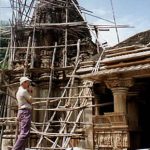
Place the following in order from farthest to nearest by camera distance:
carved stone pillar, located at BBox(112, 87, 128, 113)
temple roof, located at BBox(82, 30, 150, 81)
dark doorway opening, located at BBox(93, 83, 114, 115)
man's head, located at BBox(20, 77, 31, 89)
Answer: dark doorway opening, located at BBox(93, 83, 114, 115) → carved stone pillar, located at BBox(112, 87, 128, 113) → temple roof, located at BBox(82, 30, 150, 81) → man's head, located at BBox(20, 77, 31, 89)

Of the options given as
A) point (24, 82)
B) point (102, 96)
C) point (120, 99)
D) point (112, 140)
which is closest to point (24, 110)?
point (24, 82)

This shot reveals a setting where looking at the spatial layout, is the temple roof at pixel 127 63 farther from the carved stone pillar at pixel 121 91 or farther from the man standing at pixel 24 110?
the man standing at pixel 24 110

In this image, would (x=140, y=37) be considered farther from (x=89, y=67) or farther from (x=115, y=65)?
(x=115, y=65)

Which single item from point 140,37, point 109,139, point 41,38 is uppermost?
point 41,38

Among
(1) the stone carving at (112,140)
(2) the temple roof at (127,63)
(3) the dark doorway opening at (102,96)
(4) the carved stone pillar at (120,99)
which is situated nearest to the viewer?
(2) the temple roof at (127,63)

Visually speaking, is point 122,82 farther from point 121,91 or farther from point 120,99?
point 120,99

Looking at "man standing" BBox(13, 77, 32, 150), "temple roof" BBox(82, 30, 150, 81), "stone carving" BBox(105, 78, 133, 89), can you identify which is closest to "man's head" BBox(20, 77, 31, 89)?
"man standing" BBox(13, 77, 32, 150)

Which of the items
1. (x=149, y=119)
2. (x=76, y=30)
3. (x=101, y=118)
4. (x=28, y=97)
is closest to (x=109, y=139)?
(x=101, y=118)

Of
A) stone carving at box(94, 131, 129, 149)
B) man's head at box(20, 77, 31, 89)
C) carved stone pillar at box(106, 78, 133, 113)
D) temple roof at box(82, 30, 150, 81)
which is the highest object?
temple roof at box(82, 30, 150, 81)

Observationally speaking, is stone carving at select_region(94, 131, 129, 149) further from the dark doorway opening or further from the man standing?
the man standing

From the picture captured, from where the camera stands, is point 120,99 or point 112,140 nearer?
point 120,99

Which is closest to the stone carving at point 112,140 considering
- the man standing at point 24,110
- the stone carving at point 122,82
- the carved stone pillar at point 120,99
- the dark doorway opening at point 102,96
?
the carved stone pillar at point 120,99

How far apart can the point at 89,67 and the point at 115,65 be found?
393 centimetres

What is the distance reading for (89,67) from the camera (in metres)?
14.5
